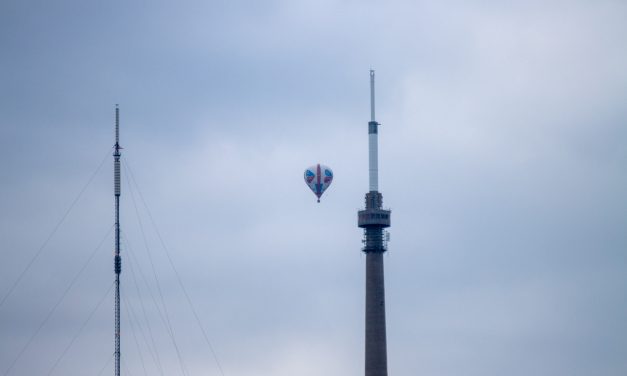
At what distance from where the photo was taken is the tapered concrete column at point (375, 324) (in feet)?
554

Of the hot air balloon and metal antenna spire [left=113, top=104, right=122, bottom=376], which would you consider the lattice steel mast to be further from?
metal antenna spire [left=113, top=104, right=122, bottom=376]

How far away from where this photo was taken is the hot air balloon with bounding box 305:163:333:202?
176750mm

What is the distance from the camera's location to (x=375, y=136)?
180500 mm

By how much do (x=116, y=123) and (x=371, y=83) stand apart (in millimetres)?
72857

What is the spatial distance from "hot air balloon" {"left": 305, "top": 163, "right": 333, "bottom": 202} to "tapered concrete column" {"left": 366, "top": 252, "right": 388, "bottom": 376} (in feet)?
47.1

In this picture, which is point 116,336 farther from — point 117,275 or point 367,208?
point 367,208

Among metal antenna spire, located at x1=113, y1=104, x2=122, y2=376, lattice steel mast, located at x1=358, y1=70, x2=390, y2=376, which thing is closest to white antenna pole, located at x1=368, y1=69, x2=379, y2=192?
lattice steel mast, located at x1=358, y1=70, x2=390, y2=376

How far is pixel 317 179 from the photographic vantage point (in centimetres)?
17712

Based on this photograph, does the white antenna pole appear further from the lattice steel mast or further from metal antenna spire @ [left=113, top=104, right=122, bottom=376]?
metal antenna spire @ [left=113, top=104, right=122, bottom=376]

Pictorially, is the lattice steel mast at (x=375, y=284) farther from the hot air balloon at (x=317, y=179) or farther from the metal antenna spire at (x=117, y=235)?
the metal antenna spire at (x=117, y=235)

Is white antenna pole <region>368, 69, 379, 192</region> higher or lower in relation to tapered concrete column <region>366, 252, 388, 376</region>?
higher

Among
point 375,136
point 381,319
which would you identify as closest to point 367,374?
point 381,319

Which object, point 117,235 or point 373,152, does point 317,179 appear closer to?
point 373,152

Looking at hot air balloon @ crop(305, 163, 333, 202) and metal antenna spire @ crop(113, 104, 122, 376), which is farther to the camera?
hot air balloon @ crop(305, 163, 333, 202)
